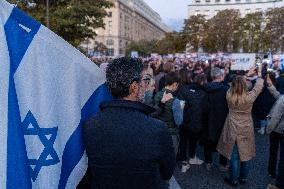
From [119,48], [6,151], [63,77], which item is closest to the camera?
[6,151]

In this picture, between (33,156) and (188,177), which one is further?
(188,177)

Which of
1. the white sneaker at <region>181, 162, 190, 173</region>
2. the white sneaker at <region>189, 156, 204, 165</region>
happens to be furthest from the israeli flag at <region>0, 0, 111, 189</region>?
the white sneaker at <region>189, 156, 204, 165</region>

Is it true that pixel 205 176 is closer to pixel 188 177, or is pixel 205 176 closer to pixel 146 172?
pixel 188 177

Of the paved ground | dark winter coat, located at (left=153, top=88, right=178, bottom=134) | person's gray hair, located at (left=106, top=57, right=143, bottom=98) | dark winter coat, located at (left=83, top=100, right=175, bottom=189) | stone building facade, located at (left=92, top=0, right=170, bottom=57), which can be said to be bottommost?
the paved ground

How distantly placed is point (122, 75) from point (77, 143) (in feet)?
1.38

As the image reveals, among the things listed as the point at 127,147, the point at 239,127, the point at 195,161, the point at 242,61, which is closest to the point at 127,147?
the point at 127,147

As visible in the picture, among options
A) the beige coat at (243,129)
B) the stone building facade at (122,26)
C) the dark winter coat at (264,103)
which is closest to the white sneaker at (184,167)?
the beige coat at (243,129)

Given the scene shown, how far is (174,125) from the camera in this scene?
557 cm

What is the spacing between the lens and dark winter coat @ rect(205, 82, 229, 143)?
20.9ft

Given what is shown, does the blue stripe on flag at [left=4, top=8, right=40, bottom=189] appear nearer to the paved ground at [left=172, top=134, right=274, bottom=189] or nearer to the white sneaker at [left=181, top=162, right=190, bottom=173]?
the paved ground at [left=172, top=134, right=274, bottom=189]

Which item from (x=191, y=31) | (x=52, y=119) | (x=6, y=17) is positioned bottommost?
(x=52, y=119)

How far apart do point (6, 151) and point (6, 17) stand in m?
0.53

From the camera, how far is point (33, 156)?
1.68 metres

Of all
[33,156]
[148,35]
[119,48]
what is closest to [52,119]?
[33,156]
